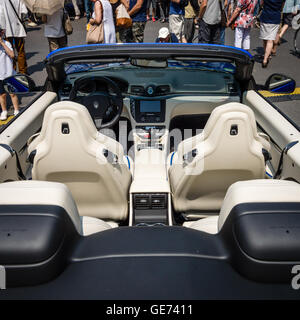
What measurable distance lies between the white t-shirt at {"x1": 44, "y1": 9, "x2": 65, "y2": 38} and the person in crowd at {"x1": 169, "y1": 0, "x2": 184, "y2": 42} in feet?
8.71

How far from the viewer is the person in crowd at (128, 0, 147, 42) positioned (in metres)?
7.14

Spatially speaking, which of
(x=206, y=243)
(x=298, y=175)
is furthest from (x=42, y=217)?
(x=298, y=175)

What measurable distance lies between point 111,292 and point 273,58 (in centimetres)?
858

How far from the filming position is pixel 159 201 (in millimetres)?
2439

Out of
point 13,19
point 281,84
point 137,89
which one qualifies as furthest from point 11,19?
point 281,84

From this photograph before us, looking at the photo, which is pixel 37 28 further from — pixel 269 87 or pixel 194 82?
pixel 269 87

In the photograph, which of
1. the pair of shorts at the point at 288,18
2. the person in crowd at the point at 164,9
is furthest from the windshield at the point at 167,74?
the person in crowd at the point at 164,9

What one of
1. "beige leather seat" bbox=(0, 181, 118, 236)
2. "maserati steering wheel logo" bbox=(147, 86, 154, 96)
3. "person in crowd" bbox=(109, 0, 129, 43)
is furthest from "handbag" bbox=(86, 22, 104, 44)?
"beige leather seat" bbox=(0, 181, 118, 236)

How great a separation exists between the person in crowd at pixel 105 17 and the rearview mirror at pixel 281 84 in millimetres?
3785

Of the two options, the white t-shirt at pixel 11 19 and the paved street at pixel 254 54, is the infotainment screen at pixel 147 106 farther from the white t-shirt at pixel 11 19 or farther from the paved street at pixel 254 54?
the white t-shirt at pixel 11 19

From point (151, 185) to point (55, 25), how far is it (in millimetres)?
4899

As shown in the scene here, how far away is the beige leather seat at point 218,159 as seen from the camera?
2.06m

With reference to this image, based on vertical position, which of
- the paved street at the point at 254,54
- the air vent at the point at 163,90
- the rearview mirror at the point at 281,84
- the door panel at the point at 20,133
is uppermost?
the rearview mirror at the point at 281,84

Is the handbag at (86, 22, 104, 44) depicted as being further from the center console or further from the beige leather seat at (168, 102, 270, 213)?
the beige leather seat at (168, 102, 270, 213)
